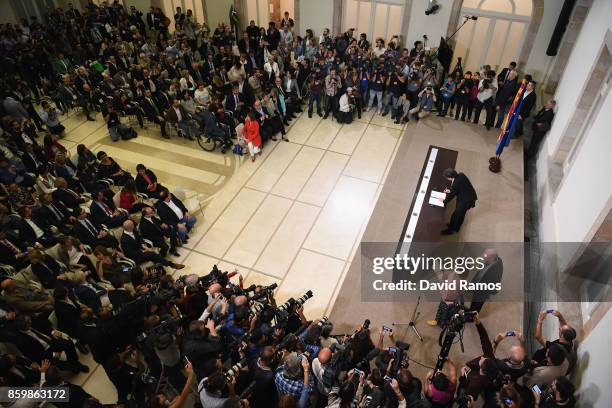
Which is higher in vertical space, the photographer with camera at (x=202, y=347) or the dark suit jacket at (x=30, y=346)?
the photographer with camera at (x=202, y=347)

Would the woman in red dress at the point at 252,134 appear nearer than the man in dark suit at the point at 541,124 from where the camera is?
No

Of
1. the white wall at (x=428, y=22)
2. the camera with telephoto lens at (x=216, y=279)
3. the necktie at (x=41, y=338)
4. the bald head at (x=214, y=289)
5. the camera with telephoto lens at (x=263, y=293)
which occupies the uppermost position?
the white wall at (x=428, y=22)

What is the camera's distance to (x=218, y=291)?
5492 millimetres

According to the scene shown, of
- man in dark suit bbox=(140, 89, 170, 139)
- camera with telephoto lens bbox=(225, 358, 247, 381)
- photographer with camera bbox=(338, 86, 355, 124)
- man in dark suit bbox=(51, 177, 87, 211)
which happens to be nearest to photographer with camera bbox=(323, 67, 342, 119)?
photographer with camera bbox=(338, 86, 355, 124)

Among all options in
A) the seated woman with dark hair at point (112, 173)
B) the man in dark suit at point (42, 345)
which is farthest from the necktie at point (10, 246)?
the seated woman with dark hair at point (112, 173)

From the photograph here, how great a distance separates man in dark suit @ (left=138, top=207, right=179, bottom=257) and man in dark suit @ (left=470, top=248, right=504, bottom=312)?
522 cm

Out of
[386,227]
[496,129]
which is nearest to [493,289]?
[386,227]

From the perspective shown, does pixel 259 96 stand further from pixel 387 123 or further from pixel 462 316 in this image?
pixel 462 316

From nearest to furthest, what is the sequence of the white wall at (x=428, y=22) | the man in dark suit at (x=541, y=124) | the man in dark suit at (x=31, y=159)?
the man in dark suit at (x=31, y=159)
the man in dark suit at (x=541, y=124)
the white wall at (x=428, y=22)

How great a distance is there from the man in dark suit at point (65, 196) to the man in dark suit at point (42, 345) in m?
2.57

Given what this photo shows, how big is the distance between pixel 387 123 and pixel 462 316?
7195mm

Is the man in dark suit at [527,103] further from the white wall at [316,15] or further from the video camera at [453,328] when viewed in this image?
the white wall at [316,15]

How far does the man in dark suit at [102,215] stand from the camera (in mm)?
7074
